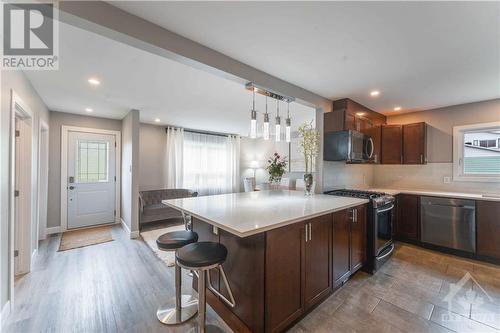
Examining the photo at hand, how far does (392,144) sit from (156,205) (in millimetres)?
5105

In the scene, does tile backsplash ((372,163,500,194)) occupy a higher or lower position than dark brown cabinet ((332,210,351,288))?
higher

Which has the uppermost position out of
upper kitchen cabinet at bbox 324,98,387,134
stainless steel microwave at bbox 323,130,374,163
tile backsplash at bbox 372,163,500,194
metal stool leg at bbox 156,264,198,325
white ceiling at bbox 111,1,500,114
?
white ceiling at bbox 111,1,500,114

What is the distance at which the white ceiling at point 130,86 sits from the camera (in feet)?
6.85

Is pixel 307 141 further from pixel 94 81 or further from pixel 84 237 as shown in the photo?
pixel 84 237

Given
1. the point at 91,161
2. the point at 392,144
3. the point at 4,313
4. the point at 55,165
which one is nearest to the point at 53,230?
the point at 55,165

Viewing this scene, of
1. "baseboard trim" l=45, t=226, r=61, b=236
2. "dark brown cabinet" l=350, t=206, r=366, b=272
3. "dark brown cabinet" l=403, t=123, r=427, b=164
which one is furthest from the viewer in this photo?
"baseboard trim" l=45, t=226, r=61, b=236

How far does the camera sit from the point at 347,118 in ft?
10.2

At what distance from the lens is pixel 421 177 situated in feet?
13.0

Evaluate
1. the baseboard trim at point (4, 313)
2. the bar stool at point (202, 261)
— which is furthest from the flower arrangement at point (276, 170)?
the baseboard trim at point (4, 313)

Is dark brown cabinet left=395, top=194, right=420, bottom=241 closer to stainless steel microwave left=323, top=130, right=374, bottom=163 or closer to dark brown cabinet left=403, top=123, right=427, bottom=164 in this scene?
dark brown cabinet left=403, top=123, right=427, bottom=164

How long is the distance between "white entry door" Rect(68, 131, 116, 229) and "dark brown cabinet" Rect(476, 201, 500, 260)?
6.68m

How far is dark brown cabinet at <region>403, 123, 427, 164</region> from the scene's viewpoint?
148 inches

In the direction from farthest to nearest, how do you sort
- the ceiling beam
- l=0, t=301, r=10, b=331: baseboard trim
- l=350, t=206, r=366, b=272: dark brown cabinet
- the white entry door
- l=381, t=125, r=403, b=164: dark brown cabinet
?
the white entry door → l=381, t=125, r=403, b=164: dark brown cabinet → l=350, t=206, r=366, b=272: dark brown cabinet → l=0, t=301, r=10, b=331: baseboard trim → the ceiling beam

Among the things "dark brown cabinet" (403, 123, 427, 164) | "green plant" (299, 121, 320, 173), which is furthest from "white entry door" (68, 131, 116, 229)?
"dark brown cabinet" (403, 123, 427, 164)
